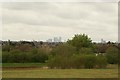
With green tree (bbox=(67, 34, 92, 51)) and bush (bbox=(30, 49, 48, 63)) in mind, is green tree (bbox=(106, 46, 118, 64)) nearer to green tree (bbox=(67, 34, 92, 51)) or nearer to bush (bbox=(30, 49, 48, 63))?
bush (bbox=(30, 49, 48, 63))

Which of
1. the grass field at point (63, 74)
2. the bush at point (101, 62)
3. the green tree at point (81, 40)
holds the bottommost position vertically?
the grass field at point (63, 74)

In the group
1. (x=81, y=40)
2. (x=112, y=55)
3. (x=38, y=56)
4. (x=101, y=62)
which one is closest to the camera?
(x=101, y=62)

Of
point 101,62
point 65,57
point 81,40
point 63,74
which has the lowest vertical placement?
point 63,74

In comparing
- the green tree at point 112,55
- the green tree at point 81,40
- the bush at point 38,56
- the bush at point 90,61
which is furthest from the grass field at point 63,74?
the green tree at point 81,40

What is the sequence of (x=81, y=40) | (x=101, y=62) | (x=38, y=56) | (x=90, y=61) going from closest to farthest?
(x=90, y=61) < (x=101, y=62) < (x=38, y=56) < (x=81, y=40)

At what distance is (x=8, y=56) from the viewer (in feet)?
53.1

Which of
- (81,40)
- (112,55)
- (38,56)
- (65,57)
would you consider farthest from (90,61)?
(81,40)

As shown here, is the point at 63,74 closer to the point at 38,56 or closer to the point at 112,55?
the point at 112,55

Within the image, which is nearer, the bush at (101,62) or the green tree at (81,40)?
the bush at (101,62)

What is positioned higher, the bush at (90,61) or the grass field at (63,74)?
the bush at (90,61)

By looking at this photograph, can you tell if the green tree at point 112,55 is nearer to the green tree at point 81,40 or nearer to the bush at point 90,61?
the bush at point 90,61

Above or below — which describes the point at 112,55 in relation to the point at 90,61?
above

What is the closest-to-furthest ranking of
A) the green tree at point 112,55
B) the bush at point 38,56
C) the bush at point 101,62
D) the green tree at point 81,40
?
the bush at point 101,62 < the green tree at point 112,55 < the bush at point 38,56 < the green tree at point 81,40

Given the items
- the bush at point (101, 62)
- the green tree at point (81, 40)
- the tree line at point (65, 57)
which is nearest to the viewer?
the tree line at point (65, 57)
